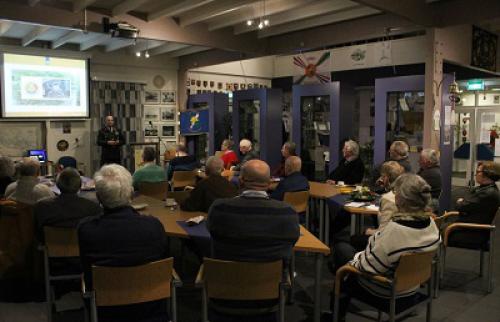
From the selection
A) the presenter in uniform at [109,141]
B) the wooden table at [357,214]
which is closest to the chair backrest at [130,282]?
the wooden table at [357,214]

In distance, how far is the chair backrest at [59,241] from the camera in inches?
126

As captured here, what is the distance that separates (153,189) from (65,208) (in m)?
1.89

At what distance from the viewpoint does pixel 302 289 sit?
165 inches

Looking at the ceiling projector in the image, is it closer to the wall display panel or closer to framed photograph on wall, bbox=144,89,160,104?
the wall display panel

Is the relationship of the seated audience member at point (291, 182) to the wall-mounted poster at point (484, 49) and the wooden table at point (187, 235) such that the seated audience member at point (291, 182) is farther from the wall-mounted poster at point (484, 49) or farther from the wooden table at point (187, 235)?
the wall-mounted poster at point (484, 49)

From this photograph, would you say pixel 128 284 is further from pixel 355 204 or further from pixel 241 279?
pixel 355 204

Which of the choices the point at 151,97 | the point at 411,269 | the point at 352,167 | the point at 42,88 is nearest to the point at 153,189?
the point at 352,167

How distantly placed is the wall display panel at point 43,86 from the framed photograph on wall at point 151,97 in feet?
4.72

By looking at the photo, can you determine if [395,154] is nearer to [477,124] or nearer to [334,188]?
[334,188]

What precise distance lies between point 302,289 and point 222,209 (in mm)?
1943

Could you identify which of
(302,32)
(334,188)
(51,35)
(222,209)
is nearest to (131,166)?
(51,35)

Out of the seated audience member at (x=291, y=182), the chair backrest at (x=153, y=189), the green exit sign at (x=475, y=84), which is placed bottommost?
the chair backrest at (x=153, y=189)

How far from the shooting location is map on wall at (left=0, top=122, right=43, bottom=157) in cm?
835

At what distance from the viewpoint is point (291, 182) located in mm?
4750
